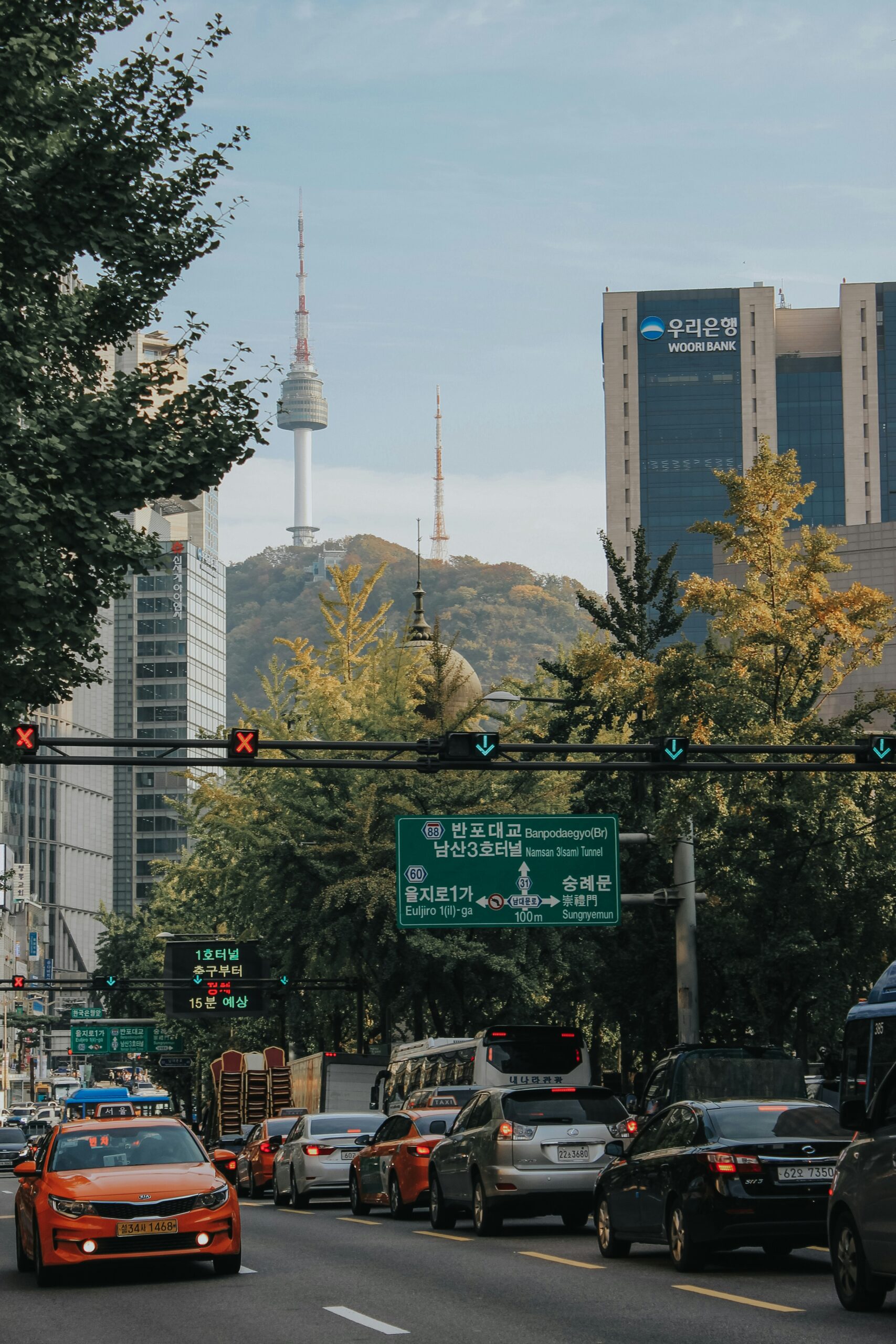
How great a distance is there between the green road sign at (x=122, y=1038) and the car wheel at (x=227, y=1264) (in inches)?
2955

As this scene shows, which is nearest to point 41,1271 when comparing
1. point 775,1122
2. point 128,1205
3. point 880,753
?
point 128,1205

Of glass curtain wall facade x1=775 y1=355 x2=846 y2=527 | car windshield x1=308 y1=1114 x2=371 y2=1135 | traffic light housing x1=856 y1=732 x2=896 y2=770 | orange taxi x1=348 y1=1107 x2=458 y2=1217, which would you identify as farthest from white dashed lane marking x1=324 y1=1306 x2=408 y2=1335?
glass curtain wall facade x1=775 y1=355 x2=846 y2=527

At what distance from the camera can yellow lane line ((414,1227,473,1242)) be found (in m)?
20.3

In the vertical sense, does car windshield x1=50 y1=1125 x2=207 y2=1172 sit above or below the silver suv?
above

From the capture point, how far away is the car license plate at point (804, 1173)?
50.0 ft

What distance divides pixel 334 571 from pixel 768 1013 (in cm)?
2712

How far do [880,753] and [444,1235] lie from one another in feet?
28.6

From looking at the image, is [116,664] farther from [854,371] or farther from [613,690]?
[613,690]

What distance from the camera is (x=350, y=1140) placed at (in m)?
29.6

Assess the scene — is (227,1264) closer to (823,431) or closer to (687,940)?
(687,940)

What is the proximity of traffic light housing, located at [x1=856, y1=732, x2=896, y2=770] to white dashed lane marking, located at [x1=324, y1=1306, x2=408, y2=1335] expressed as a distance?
13.2m

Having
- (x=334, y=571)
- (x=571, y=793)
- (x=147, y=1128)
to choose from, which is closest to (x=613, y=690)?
(x=571, y=793)

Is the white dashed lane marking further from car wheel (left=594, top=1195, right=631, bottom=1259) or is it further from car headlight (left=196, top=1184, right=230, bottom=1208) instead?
car wheel (left=594, top=1195, right=631, bottom=1259)

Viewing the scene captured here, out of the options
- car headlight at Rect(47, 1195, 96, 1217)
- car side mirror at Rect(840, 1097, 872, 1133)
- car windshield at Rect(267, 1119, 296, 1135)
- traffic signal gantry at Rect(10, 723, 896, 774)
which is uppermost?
traffic signal gantry at Rect(10, 723, 896, 774)
